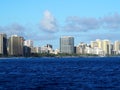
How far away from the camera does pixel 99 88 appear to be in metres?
65.4

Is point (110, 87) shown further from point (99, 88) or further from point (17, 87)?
point (17, 87)

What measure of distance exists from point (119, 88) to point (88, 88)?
174 inches

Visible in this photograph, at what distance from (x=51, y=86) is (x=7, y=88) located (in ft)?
23.1

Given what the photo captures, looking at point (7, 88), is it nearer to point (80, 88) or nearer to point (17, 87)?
point (17, 87)

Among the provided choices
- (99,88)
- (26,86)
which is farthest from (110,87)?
(26,86)

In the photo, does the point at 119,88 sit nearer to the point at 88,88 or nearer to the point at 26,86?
the point at 88,88

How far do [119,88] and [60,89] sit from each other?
8339 millimetres

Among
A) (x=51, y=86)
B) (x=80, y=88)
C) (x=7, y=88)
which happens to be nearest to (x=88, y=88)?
(x=80, y=88)

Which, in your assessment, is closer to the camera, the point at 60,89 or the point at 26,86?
the point at 60,89

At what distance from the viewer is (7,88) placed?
215 feet

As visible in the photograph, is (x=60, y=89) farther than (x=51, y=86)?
No

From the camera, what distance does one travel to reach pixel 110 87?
66.6 metres

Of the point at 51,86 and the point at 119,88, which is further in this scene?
the point at 51,86

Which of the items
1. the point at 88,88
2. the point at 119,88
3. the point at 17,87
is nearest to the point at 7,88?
the point at 17,87
